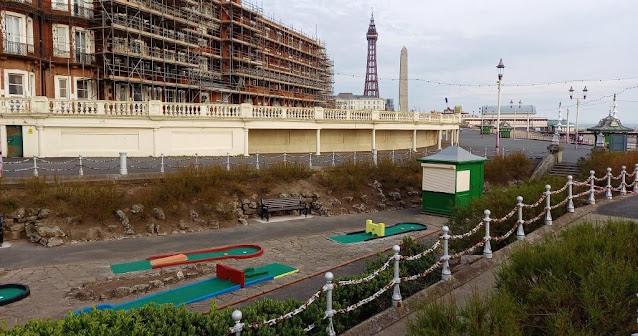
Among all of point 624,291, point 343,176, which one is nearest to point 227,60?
point 343,176

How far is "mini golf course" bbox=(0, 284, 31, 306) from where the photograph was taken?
9.61 metres

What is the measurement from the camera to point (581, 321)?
17.8ft

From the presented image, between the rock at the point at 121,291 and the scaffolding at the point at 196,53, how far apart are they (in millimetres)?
29359

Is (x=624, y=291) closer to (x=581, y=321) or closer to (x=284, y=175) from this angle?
(x=581, y=321)

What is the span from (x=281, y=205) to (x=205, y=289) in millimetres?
9106

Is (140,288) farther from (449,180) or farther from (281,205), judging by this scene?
(449,180)

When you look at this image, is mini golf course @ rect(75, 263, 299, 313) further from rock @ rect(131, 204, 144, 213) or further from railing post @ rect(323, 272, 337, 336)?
rock @ rect(131, 204, 144, 213)

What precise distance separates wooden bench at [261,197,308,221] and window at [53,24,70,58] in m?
23.8

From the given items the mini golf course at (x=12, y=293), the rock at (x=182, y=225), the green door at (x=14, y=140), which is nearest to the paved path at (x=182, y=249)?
the mini golf course at (x=12, y=293)

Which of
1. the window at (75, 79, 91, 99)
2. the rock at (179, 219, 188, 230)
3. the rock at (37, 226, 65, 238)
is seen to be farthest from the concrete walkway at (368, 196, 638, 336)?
the window at (75, 79, 91, 99)

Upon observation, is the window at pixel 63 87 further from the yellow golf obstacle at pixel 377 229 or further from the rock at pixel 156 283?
the rock at pixel 156 283

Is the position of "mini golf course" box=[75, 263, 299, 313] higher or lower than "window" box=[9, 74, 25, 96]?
lower

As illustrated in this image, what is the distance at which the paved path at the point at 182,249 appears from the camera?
9875 millimetres

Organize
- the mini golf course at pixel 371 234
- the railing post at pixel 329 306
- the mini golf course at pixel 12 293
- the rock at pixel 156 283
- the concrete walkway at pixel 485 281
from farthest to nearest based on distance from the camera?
1. the mini golf course at pixel 371 234
2. the rock at pixel 156 283
3. the mini golf course at pixel 12 293
4. the concrete walkway at pixel 485 281
5. the railing post at pixel 329 306
